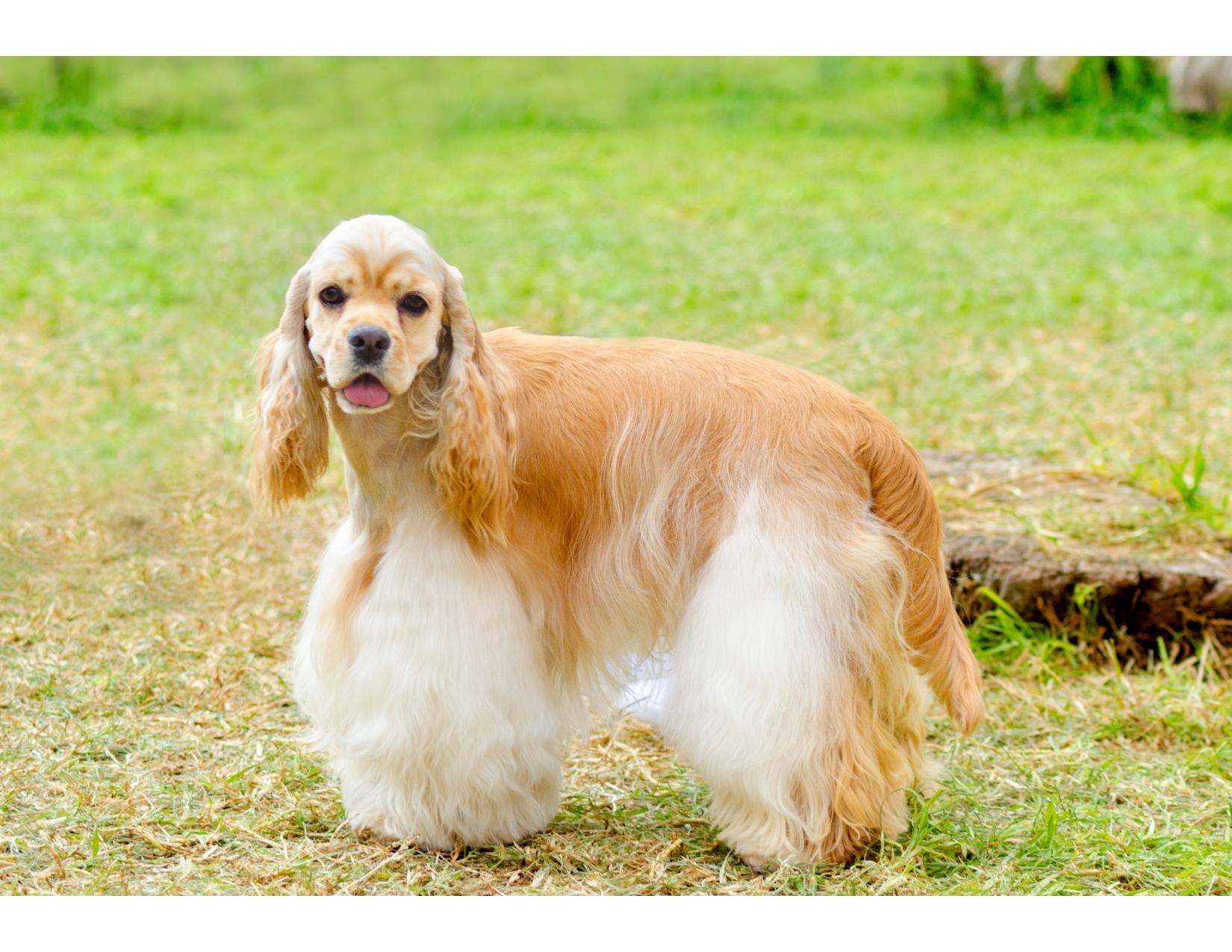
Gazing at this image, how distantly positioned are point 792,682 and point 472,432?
3.45 ft

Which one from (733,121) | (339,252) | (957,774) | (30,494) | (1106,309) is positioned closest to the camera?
(339,252)

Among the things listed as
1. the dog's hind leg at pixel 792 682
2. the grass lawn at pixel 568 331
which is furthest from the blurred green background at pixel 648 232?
the dog's hind leg at pixel 792 682

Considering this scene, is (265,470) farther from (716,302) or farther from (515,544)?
(716,302)

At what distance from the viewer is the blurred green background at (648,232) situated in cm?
796

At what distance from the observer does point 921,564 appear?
405 centimetres

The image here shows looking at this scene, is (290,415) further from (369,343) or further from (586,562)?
(586,562)

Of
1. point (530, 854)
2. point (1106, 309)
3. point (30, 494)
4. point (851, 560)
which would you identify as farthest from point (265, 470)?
point (1106, 309)

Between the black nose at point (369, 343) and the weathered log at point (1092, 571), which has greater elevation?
the black nose at point (369, 343)

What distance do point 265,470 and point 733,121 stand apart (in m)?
10.8

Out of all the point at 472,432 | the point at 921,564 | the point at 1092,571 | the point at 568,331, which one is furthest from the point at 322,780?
the point at 568,331

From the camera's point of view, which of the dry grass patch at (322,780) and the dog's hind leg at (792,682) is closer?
the dog's hind leg at (792,682)

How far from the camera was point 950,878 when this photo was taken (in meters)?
3.97

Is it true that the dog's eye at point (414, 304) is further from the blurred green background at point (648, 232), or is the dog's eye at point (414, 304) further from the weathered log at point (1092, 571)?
the blurred green background at point (648, 232)

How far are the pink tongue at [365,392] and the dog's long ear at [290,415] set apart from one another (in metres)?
0.28
